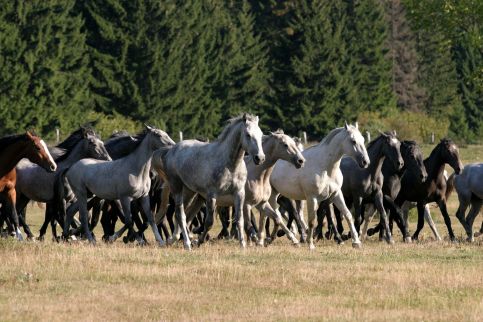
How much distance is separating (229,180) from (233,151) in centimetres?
49

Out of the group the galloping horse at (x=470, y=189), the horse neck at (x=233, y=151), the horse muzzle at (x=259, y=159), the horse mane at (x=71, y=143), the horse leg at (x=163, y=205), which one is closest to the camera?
the horse muzzle at (x=259, y=159)

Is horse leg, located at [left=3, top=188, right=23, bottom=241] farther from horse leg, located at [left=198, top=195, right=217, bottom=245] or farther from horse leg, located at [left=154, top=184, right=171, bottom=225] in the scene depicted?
horse leg, located at [left=198, top=195, right=217, bottom=245]

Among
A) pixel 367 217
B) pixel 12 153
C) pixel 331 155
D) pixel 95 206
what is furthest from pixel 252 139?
pixel 367 217

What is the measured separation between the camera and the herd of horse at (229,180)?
21.6m

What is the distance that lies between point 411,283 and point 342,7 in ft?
216

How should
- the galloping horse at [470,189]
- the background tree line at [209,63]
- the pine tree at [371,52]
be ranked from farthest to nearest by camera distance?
the pine tree at [371,52]
the background tree line at [209,63]
the galloping horse at [470,189]

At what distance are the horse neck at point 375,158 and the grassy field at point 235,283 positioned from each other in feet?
11.3

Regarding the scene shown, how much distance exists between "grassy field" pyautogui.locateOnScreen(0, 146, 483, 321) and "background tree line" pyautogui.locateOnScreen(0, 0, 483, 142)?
1290 inches

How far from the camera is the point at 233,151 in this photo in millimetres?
21266

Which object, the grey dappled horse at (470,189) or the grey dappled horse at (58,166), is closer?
the grey dappled horse at (58,166)

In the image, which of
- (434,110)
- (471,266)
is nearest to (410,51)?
(434,110)

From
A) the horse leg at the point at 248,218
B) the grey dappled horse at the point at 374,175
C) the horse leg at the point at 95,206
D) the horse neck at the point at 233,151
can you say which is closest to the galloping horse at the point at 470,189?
the grey dappled horse at the point at 374,175

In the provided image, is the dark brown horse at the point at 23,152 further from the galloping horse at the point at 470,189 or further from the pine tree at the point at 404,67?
the pine tree at the point at 404,67

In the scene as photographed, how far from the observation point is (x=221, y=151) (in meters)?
21.5
